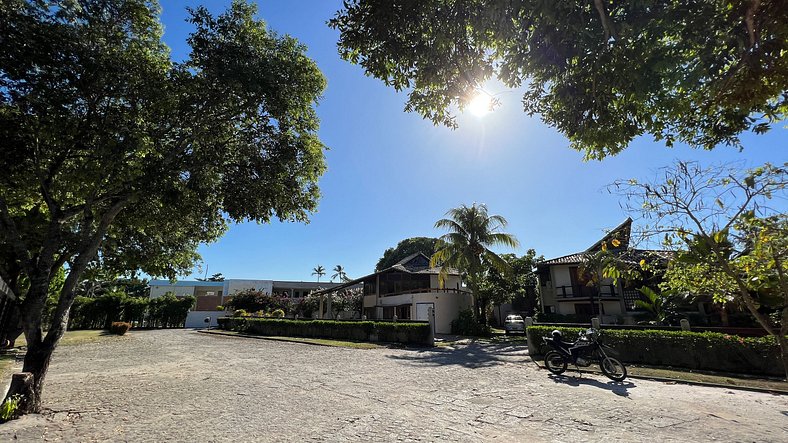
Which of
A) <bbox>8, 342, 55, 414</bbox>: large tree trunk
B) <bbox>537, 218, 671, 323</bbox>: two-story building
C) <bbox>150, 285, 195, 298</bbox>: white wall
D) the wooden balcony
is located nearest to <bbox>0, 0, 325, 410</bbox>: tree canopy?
<bbox>8, 342, 55, 414</bbox>: large tree trunk

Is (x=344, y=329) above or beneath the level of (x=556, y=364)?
above

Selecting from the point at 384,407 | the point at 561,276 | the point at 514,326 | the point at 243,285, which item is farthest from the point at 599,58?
the point at 243,285

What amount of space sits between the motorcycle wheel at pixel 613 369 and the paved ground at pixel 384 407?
0.34m

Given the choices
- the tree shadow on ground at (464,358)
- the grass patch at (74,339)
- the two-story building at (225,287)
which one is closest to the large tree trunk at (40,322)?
the tree shadow on ground at (464,358)

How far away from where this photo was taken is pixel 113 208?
27.7 feet

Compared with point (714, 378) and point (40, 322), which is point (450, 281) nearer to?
point (714, 378)

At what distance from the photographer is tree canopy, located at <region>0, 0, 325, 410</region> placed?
279 inches

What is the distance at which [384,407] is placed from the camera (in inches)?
276

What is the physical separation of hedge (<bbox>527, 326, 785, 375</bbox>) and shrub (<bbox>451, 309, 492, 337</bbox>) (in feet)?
43.3

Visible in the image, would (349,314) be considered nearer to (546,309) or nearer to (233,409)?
(546,309)

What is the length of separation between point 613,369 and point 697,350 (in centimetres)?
432

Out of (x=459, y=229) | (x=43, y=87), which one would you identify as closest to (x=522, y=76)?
(x=43, y=87)

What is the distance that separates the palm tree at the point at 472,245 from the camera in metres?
27.3

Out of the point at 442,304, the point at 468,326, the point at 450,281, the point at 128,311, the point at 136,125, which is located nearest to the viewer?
the point at 136,125
